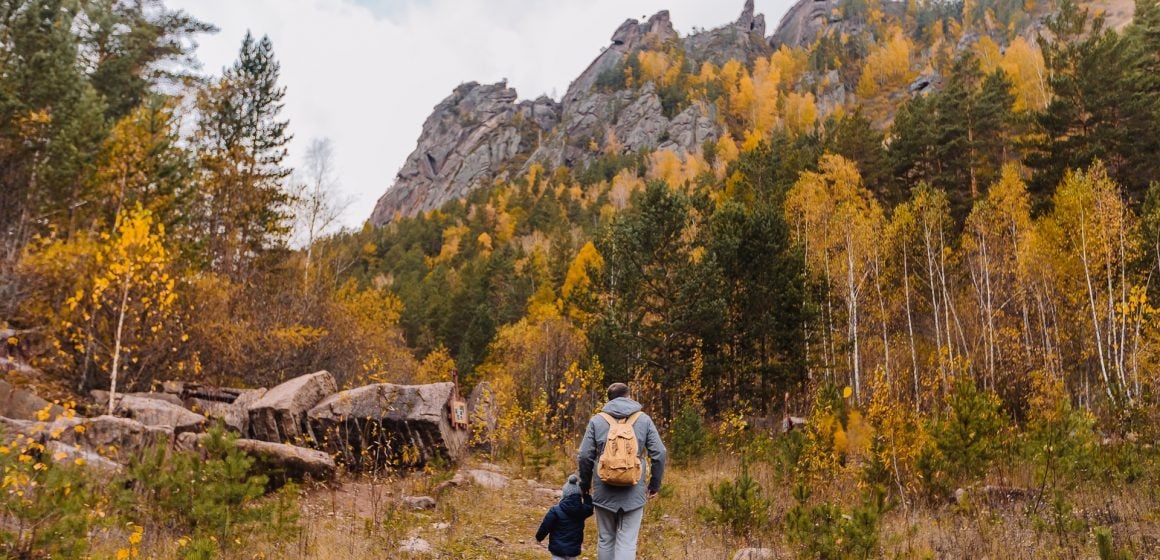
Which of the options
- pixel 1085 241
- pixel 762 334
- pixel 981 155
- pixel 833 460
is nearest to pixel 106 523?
pixel 833 460

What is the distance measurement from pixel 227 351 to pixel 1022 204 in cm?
2182

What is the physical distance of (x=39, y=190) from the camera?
611 inches

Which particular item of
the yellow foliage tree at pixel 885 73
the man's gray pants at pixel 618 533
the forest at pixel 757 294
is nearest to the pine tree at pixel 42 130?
the forest at pixel 757 294

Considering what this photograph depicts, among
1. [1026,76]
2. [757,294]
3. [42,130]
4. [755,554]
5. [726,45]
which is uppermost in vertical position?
[726,45]

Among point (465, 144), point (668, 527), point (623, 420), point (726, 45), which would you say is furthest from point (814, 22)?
point (623, 420)

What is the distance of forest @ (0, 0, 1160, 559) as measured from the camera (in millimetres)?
7379

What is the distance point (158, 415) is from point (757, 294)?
1397 cm

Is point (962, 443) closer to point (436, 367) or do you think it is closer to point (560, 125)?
point (436, 367)

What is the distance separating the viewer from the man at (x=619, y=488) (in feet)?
16.3

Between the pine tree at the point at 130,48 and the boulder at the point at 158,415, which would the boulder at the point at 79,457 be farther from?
the pine tree at the point at 130,48

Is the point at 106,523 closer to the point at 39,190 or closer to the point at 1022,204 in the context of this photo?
the point at 39,190

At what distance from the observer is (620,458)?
15.9 ft

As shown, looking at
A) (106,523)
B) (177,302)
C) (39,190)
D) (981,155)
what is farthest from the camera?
(981,155)

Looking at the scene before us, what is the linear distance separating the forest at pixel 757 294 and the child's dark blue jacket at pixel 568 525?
75.5 inches
